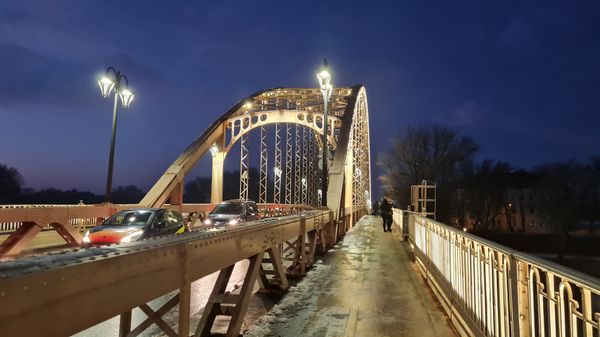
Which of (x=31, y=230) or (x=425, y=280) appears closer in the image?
(x=425, y=280)

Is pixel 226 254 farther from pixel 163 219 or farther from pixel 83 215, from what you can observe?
pixel 83 215

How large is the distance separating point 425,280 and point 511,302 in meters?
6.14

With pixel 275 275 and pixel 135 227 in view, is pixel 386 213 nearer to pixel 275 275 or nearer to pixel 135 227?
pixel 135 227

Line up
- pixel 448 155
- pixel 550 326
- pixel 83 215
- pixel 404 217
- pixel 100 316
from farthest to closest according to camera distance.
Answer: pixel 448 155 → pixel 404 217 → pixel 83 215 → pixel 550 326 → pixel 100 316

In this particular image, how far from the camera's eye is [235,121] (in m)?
43.8

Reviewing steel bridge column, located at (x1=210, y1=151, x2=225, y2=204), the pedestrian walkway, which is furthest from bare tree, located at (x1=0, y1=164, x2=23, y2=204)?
the pedestrian walkway

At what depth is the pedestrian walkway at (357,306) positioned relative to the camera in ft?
20.0

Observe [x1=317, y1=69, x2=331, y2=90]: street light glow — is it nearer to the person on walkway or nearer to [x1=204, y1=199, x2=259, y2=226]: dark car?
[x1=204, y1=199, x2=259, y2=226]: dark car

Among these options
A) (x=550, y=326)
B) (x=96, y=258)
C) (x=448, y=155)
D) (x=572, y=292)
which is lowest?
(x=550, y=326)

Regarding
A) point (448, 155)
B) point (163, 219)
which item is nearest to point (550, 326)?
point (163, 219)

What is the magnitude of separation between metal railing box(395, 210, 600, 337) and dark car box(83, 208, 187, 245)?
7572 millimetres

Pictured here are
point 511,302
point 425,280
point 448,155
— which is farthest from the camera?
point 448,155

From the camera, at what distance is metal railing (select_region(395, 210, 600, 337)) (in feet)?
9.52

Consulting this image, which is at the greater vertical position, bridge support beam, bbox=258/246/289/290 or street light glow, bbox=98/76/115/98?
street light glow, bbox=98/76/115/98
